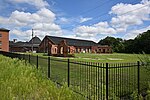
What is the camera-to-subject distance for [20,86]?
269 inches

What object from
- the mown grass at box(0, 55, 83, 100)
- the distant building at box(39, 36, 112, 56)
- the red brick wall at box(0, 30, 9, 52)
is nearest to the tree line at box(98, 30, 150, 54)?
the distant building at box(39, 36, 112, 56)

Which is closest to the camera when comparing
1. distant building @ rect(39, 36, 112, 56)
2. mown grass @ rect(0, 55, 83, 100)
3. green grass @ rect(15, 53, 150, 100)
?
mown grass @ rect(0, 55, 83, 100)

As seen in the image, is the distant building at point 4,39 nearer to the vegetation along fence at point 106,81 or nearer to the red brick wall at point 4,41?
the red brick wall at point 4,41

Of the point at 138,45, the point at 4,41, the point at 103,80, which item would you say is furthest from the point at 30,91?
the point at 138,45

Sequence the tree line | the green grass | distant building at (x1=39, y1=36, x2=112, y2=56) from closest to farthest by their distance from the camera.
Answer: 1. the green grass
2. distant building at (x1=39, y1=36, x2=112, y2=56)
3. the tree line

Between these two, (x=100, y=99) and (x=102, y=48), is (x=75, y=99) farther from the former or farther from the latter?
(x=102, y=48)

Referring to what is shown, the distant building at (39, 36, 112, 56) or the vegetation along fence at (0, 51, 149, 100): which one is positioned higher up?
the distant building at (39, 36, 112, 56)

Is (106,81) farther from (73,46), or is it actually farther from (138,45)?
(138,45)

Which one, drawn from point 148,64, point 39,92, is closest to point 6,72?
point 39,92

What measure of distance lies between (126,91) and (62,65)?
28.5ft

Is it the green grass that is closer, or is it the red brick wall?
the green grass

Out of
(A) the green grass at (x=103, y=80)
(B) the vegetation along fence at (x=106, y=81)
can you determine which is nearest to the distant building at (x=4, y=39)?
(A) the green grass at (x=103, y=80)

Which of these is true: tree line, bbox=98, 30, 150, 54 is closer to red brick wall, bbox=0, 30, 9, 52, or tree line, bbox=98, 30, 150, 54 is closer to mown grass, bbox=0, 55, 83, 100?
red brick wall, bbox=0, 30, 9, 52

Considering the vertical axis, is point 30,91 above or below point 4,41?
below
